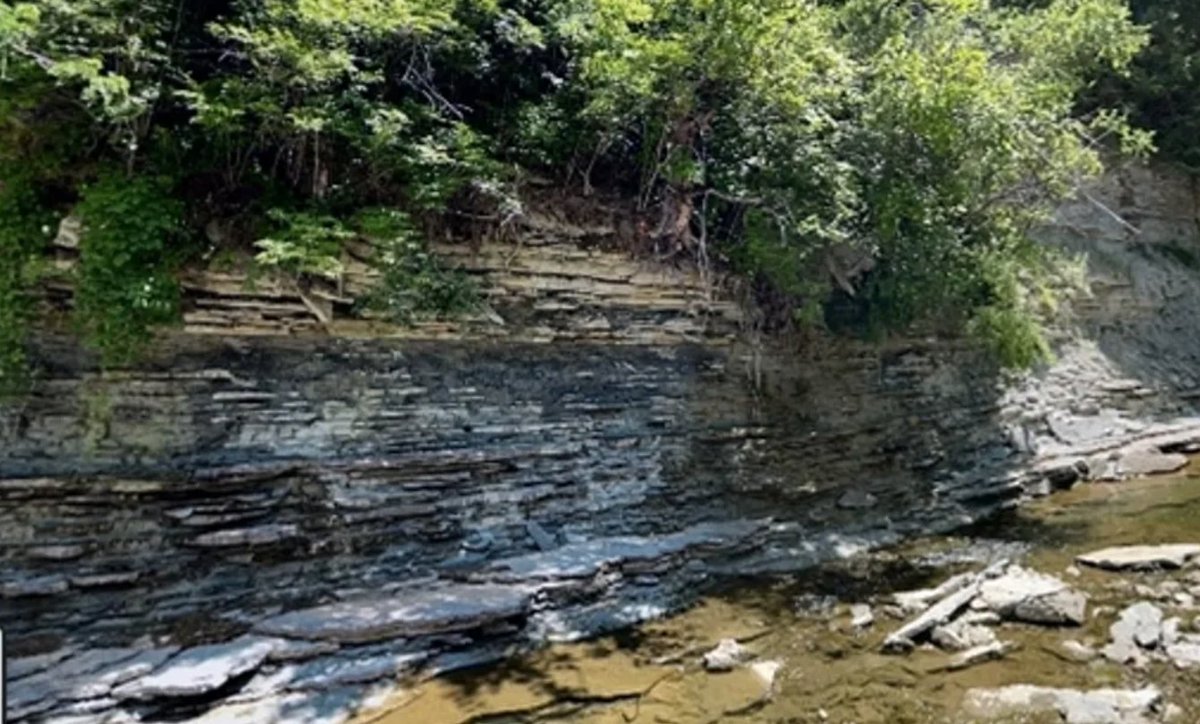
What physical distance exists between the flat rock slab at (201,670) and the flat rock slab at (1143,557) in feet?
24.6

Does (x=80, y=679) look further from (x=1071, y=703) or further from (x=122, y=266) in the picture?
(x=1071, y=703)

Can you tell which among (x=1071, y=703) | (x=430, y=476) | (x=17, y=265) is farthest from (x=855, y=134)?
(x=17, y=265)

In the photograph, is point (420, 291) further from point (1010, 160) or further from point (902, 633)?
point (1010, 160)

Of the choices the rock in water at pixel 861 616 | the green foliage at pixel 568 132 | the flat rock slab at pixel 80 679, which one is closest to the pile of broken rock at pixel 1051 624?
the rock in water at pixel 861 616

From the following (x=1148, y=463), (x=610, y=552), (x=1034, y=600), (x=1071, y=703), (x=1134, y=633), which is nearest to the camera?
(x=1071, y=703)

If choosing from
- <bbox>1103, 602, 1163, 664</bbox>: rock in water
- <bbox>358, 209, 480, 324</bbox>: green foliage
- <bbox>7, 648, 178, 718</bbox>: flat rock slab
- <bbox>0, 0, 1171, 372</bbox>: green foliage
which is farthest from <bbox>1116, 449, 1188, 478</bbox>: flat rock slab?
<bbox>7, 648, 178, 718</bbox>: flat rock slab

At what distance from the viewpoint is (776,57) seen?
8.30 meters

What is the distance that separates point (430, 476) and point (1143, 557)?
683 cm

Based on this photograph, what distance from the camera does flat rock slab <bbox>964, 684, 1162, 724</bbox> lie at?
505 cm

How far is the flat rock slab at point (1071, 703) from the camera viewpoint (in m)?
5.05

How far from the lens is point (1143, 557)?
7.87 meters

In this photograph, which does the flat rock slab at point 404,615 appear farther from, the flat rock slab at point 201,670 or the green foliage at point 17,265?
the green foliage at point 17,265

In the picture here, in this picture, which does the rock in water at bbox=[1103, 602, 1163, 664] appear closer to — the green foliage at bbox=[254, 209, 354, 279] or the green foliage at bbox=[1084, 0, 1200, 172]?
the green foliage at bbox=[254, 209, 354, 279]

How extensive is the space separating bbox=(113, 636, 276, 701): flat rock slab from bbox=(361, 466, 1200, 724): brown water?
103cm
